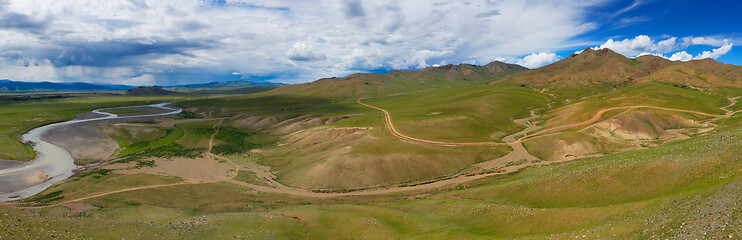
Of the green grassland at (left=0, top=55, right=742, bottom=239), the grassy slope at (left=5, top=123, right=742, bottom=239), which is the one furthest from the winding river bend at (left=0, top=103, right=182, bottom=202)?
the grassy slope at (left=5, top=123, right=742, bottom=239)

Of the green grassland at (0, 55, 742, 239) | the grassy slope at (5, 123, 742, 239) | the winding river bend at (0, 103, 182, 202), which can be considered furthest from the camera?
the winding river bend at (0, 103, 182, 202)

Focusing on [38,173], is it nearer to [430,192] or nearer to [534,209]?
[430,192]

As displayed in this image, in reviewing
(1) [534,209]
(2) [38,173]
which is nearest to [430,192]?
(1) [534,209]

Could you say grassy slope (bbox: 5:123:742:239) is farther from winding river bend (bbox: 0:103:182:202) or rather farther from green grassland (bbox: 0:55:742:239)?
winding river bend (bbox: 0:103:182:202)

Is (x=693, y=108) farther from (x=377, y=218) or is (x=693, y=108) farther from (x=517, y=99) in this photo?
(x=377, y=218)

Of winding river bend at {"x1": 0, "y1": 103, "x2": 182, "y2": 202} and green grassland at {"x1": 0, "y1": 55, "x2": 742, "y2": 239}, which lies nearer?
green grassland at {"x1": 0, "y1": 55, "x2": 742, "y2": 239}

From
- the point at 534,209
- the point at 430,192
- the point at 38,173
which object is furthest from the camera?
the point at 38,173

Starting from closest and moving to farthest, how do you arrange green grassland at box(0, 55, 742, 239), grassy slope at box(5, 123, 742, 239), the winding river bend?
1. grassy slope at box(5, 123, 742, 239)
2. green grassland at box(0, 55, 742, 239)
3. the winding river bend

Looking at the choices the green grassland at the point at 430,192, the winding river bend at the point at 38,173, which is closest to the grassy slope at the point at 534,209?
the green grassland at the point at 430,192

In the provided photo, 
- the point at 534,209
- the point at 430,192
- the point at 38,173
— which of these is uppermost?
the point at 534,209

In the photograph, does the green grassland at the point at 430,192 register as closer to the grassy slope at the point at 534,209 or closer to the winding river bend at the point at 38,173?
the grassy slope at the point at 534,209

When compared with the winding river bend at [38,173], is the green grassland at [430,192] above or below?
above

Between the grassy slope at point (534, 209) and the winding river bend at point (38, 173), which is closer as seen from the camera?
the grassy slope at point (534, 209)
